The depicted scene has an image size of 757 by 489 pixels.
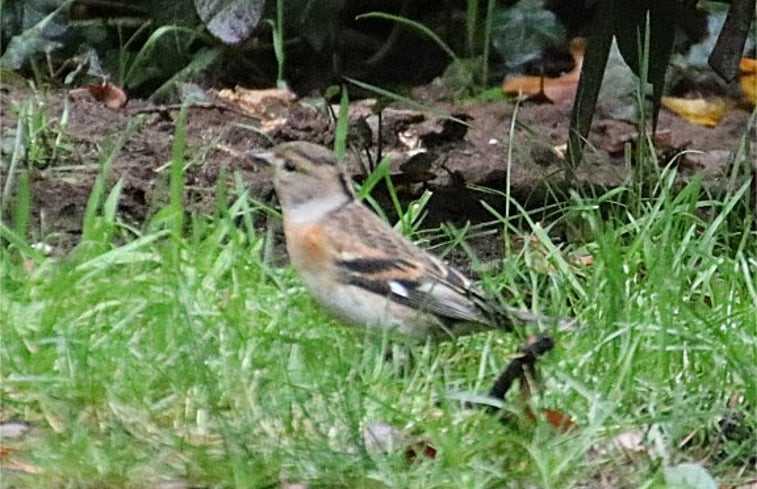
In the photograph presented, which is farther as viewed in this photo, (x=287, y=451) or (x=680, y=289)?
(x=680, y=289)

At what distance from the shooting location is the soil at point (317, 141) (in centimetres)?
578

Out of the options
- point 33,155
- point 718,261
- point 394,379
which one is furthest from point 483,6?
point 394,379

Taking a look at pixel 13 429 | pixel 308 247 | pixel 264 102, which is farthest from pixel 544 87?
pixel 13 429

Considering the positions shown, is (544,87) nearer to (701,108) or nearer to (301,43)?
(701,108)

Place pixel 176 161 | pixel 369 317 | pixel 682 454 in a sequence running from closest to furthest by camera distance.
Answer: pixel 682 454 → pixel 369 317 → pixel 176 161

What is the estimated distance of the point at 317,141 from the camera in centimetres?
652

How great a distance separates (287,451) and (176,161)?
1.83 meters

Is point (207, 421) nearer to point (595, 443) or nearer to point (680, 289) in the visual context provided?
point (595, 443)

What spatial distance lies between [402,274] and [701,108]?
3483 mm

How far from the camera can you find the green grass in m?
3.58

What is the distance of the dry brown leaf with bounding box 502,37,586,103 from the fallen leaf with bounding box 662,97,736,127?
1.56 ft

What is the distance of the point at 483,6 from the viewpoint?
792 centimetres

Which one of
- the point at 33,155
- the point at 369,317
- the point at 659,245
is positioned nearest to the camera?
the point at 369,317

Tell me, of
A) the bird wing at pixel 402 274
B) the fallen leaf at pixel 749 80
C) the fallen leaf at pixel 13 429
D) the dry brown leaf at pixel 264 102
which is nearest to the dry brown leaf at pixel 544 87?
the fallen leaf at pixel 749 80
